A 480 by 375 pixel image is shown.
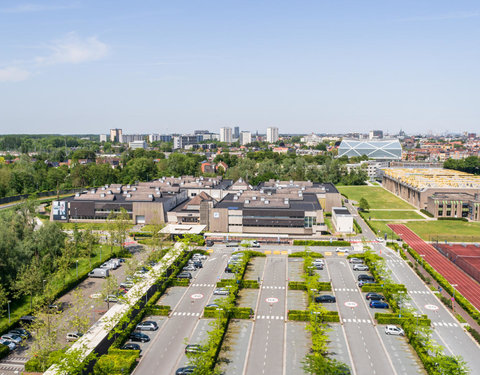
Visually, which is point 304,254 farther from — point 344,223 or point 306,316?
point 344,223

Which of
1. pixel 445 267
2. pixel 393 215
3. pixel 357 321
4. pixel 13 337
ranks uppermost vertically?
pixel 393 215

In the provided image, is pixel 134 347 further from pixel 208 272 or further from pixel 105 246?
pixel 105 246

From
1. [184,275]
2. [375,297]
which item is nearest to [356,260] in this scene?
[375,297]

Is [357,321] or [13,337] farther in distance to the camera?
[357,321]

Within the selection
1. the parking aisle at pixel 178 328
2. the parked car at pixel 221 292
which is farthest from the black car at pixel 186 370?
the parked car at pixel 221 292

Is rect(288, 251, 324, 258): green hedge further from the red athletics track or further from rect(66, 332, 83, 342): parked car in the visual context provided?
rect(66, 332, 83, 342): parked car

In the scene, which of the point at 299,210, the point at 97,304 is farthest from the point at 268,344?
the point at 299,210

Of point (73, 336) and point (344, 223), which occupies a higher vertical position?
point (344, 223)
